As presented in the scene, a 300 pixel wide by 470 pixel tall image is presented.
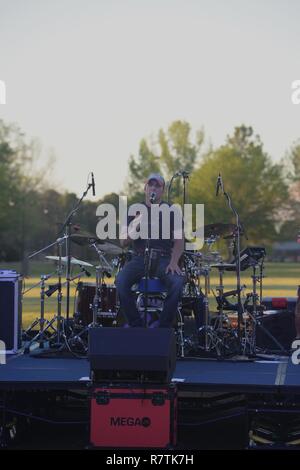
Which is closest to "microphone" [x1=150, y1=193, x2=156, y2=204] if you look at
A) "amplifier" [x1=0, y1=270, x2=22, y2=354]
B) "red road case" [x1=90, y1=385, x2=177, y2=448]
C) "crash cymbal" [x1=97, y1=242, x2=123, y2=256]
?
"crash cymbal" [x1=97, y1=242, x2=123, y2=256]

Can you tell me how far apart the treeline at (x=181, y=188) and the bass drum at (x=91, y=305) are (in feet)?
116

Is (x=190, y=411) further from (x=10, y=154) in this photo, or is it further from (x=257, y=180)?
(x=257, y=180)

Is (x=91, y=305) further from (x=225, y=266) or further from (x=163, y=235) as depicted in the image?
(x=163, y=235)

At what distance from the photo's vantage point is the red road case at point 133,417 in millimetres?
6102

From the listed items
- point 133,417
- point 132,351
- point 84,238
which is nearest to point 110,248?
point 84,238

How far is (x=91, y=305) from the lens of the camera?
9664 millimetres

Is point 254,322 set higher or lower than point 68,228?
lower

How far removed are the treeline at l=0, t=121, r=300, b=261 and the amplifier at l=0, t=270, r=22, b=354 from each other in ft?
120

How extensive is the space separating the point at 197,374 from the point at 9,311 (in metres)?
2.33

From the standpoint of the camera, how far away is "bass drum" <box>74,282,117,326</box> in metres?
9.64

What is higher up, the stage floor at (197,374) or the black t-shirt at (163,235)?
the black t-shirt at (163,235)

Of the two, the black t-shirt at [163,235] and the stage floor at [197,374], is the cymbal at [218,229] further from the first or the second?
the stage floor at [197,374]

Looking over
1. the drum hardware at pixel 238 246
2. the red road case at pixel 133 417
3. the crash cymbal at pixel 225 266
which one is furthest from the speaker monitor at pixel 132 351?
the crash cymbal at pixel 225 266

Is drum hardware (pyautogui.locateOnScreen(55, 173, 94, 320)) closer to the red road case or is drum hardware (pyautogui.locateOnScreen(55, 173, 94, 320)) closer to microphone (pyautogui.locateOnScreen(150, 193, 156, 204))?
microphone (pyautogui.locateOnScreen(150, 193, 156, 204))
